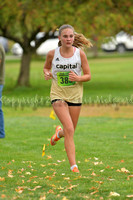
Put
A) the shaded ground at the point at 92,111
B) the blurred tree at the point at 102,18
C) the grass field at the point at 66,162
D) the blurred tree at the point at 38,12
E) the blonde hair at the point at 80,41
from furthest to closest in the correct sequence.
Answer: the blurred tree at the point at 38,12
the blurred tree at the point at 102,18
the shaded ground at the point at 92,111
the blonde hair at the point at 80,41
the grass field at the point at 66,162

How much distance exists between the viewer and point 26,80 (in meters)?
24.2

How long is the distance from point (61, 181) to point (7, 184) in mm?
670

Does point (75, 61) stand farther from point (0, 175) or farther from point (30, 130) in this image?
point (30, 130)

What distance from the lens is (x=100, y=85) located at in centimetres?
2630

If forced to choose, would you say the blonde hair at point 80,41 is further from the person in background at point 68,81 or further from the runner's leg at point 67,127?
the runner's leg at point 67,127

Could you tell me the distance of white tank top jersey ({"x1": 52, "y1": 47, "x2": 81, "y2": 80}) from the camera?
261 inches

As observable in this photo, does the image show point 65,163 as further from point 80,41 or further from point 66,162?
point 80,41

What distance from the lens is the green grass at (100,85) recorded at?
21578 millimetres

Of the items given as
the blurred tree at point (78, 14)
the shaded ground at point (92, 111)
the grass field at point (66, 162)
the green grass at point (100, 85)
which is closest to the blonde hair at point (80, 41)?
the grass field at point (66, 162)

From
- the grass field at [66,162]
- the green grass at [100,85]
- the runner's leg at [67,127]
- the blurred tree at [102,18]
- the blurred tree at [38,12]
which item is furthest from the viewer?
the green grass at [100,85]

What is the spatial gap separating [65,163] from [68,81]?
1495 millimetres

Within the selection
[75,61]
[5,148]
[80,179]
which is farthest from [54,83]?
[5,148]

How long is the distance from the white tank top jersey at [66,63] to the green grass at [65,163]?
1.40 metres

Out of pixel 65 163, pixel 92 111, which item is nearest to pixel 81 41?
pixel 65 163
